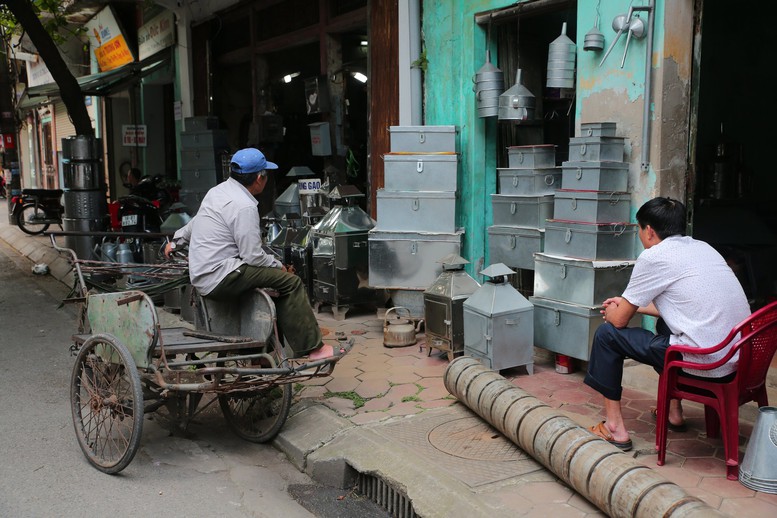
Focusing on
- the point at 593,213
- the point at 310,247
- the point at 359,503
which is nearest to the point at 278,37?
the point at 310,247

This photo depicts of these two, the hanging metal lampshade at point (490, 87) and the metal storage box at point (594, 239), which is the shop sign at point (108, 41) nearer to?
the hanging metal lampshade at point (490, 87)

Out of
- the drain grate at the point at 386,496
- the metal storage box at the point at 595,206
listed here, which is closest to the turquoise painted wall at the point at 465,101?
the metal storage box at the point at 595,206

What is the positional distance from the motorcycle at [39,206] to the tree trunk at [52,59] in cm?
537

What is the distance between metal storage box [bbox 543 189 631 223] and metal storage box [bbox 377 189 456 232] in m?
1.52

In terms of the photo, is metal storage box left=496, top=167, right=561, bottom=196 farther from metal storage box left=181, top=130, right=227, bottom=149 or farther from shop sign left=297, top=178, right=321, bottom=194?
metal storage box left=181, top=130, right=227, bottom=149

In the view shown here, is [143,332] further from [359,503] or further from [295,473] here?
[359,503]

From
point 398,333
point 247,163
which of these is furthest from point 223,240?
point 398,333

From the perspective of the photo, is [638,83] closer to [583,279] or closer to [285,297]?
[583,279]

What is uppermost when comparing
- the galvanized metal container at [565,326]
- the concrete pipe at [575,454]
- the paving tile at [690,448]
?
the galvanized metal container at [565,326]

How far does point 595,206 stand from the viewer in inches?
217

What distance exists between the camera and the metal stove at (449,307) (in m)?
6.17

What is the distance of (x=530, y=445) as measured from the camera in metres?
4.15

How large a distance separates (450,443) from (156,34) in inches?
531

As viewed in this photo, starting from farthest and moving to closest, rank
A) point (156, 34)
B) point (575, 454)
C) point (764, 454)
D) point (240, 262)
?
1. point (156, 34)
2. point (240, 262)
3. point (575, 454)
4. point (764, 454)
